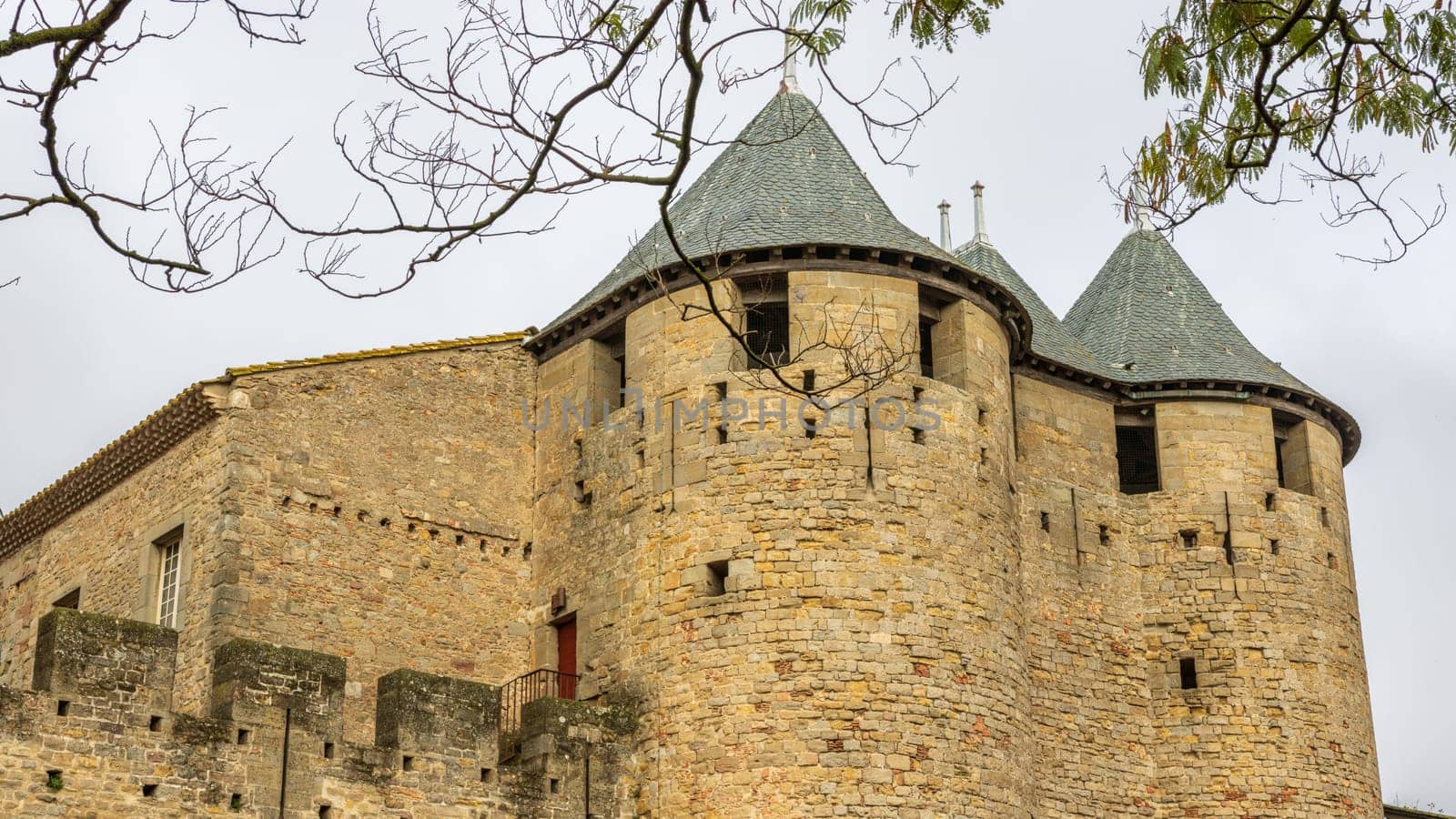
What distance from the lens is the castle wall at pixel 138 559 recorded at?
19.9 m

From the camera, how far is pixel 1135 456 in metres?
25.2

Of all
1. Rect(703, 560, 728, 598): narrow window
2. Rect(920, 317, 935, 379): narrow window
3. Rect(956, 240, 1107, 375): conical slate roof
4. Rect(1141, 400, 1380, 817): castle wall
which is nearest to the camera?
Rect(703, 560, 728, 598): narrow window

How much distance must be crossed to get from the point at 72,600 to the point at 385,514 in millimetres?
4579

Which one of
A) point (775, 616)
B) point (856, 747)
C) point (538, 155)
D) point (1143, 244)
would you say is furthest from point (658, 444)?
point (538, 155)

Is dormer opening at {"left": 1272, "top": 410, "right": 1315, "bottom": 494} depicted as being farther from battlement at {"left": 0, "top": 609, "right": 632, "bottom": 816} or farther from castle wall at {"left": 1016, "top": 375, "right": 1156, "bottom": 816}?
battlement at {"left": 0, "top": 609, "right": 632, "bottom": 816}

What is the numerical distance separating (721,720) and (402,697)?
3.15 metres

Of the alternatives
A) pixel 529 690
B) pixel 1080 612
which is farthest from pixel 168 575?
pixel 1080 612

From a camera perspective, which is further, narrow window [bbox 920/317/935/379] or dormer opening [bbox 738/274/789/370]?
narrow window [bbox 920/317/935/379]

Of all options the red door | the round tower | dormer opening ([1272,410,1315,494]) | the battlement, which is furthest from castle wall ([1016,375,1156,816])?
the battlement

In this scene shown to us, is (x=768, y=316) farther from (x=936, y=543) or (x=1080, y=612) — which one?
(x=1080, y=612)

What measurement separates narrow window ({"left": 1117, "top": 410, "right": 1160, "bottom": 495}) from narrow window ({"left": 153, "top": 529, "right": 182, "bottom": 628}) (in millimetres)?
11602

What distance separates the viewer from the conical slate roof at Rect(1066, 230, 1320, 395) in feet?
80.6

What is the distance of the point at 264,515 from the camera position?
20.2 metres

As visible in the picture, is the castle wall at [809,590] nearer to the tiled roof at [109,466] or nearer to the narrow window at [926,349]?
the narrow window at [926,349]
